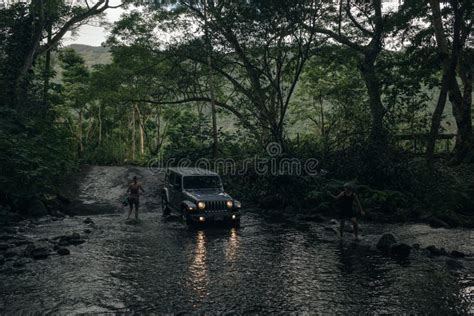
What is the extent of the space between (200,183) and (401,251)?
744 cm

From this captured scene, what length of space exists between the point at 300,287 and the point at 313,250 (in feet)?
11.0

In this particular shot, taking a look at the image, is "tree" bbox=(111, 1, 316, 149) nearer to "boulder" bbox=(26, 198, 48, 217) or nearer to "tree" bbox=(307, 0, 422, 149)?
"tree" bbox=(307, 0, 422, 149)

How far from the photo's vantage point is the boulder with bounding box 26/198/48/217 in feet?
54.2

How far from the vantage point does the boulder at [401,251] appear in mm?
10102

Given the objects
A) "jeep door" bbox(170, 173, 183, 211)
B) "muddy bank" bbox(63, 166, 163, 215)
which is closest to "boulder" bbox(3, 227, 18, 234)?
"muddy bank" bbox(63, 166, 163, 215)

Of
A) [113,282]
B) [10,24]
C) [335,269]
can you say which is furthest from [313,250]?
[10,24]

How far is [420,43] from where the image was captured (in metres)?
21.5

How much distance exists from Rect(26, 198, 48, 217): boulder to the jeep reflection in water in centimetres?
525

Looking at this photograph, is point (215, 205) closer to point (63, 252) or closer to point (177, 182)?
point (177, 182)

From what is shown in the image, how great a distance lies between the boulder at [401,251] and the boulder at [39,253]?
8.79m

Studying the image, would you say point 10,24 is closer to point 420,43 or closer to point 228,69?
point 228,69

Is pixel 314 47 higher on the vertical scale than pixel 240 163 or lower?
higher

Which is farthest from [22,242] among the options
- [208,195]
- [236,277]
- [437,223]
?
[437,223]

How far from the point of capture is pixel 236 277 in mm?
8312
